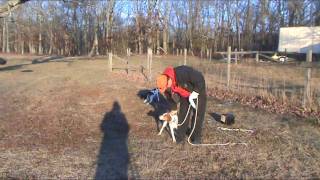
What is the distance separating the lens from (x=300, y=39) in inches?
2088

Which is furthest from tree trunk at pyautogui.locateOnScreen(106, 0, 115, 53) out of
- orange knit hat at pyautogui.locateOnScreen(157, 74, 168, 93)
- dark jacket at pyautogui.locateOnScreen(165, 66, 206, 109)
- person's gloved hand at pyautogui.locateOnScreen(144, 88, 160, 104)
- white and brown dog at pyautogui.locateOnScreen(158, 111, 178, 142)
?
orange knit hat at pyautogui.locateOnScreen(157, 74, 168, 93)

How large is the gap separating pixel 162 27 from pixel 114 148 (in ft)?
196

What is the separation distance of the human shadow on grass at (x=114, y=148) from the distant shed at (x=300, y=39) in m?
41.4

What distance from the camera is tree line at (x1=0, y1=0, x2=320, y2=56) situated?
68.4 metres

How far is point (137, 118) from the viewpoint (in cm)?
1334

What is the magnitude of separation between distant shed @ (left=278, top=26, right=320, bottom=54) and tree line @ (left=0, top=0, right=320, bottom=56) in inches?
600

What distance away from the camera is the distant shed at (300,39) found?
51750 millimetres

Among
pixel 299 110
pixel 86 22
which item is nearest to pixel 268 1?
pixel 86 22

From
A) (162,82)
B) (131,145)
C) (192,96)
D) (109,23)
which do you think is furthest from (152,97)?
(109,23)

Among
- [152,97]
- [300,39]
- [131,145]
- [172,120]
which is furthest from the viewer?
[300,39]

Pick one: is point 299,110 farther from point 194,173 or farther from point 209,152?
point 194,173

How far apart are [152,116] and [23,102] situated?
4.80 meters

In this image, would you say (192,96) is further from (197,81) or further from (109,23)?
(109,23)

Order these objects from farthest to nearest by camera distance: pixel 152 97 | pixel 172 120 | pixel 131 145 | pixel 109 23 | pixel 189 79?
pixel 109 23
pixel 152 97
pixel 172 120
pixel 131 145
pixel 189 79
